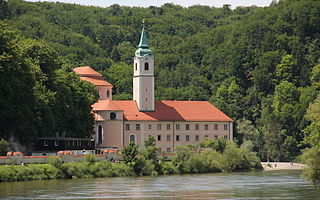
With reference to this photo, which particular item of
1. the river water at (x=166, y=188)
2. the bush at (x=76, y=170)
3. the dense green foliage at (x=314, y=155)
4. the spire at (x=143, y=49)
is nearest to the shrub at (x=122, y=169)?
the river water at (x=166, y=188)

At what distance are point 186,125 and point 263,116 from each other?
2907 centimetres

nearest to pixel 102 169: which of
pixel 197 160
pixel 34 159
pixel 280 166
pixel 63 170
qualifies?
pixel 63 170

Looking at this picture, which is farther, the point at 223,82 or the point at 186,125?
the point at 223,82

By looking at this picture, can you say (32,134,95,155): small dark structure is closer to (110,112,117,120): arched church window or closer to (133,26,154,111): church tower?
(110,112,117,120): arched church window

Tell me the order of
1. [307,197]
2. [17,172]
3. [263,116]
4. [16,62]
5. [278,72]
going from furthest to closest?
1. [278,72]
2. [263,116]
3. [16,62]
4. [17,172]
5. [307,197]

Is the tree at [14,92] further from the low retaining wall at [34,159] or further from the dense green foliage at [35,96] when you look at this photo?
the low retaining wall at [34,159]

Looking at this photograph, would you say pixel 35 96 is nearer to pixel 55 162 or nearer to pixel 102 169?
pixel 102 169

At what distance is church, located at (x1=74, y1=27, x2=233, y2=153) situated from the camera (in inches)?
4973

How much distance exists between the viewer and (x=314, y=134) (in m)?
74.1

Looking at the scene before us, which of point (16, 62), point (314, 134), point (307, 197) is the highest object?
point (16, 62)

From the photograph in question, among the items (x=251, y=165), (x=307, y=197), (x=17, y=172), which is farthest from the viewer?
(x=251, y=165)

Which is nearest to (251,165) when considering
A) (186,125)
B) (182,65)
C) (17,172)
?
(186,125)

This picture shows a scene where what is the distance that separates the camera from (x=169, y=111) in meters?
132

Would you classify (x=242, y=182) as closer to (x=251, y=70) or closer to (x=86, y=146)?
(x=86, y=146)
